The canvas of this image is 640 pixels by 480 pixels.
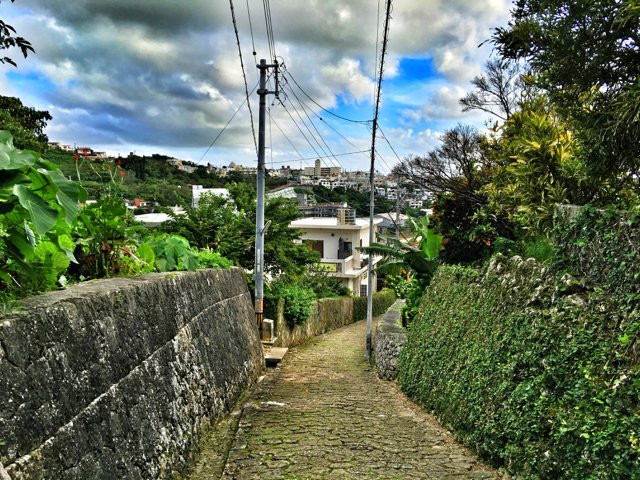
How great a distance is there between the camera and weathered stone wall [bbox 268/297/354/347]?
19094mm

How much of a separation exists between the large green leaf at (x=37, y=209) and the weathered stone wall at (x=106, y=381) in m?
0.50

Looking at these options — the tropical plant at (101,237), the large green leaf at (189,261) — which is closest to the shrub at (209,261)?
the large green leaf at (189,261)

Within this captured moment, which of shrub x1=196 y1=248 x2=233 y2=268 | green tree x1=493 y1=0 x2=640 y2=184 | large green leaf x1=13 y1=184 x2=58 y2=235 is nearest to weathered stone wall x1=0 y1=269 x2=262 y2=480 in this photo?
large green leaf x1=13 y1=184 x2=58 y2=235

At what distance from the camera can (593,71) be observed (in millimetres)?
5855

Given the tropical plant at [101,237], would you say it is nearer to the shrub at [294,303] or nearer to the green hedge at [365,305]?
the shrub at [294,303]

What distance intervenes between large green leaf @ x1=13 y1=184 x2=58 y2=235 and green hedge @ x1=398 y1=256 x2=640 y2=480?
367cm

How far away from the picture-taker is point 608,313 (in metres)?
4.10

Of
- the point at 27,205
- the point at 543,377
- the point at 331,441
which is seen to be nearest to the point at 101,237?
the point at 27,205

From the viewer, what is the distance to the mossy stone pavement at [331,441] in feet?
17.1

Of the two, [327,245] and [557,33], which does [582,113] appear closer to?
[557,33]

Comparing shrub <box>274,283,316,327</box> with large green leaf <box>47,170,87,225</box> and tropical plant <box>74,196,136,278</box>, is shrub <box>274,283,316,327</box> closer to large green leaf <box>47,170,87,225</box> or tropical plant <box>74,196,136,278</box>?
tropical plant <box>74,196,136,278</box>

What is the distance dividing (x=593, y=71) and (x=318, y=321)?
21.8m

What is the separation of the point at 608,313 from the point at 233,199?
17612mm

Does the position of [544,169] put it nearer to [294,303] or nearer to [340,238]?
[294,303]
